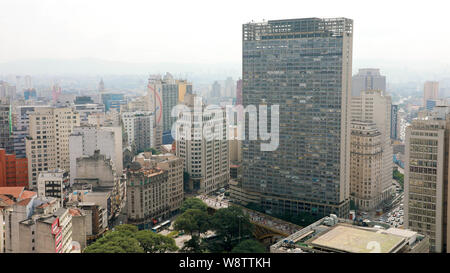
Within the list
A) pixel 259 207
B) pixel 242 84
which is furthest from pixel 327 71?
pixel 259 207

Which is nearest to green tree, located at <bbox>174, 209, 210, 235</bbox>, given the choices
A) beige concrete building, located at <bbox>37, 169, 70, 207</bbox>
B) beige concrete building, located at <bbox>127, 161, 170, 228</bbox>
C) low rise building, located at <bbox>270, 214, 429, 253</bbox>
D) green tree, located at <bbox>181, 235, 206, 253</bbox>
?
green tree, located at <bbox>181, 235, 206, 253</bbox>

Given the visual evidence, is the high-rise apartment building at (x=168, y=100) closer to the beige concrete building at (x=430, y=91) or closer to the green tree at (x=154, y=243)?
the green tree at (x=154, y=243)

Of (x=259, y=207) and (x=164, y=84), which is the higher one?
(x=164, y=84)

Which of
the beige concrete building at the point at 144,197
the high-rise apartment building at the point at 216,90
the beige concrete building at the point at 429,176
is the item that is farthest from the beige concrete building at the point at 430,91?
the beige concrete building at the point at 144,197
